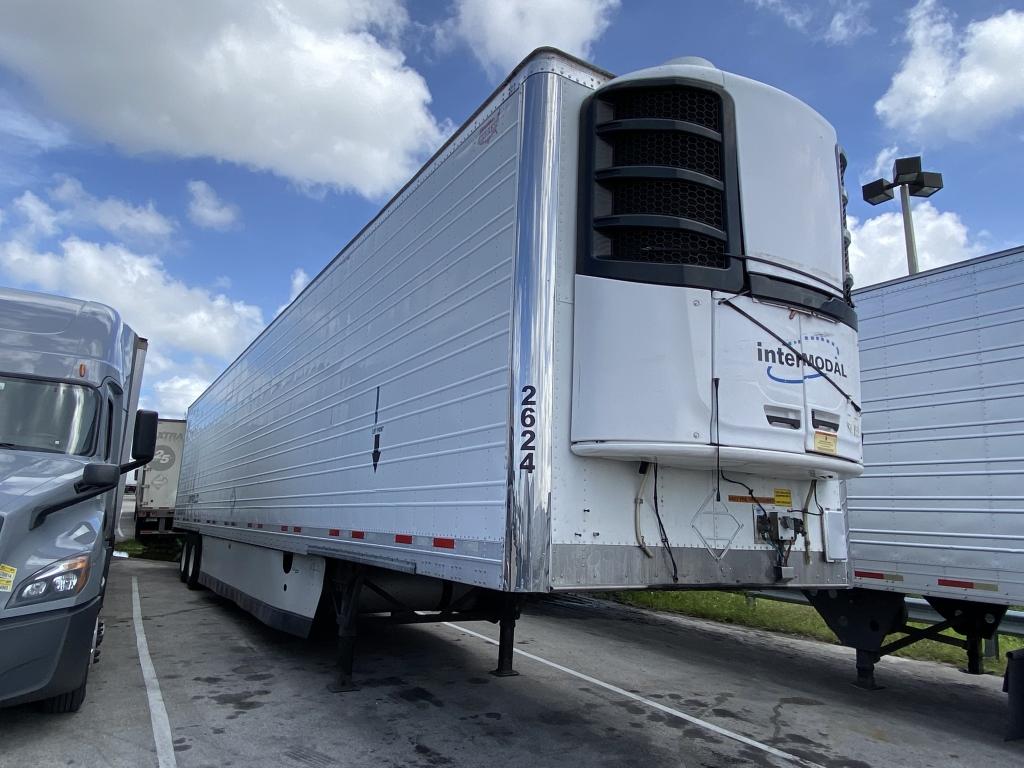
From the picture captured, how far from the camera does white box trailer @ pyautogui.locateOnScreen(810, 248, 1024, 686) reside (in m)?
5.56

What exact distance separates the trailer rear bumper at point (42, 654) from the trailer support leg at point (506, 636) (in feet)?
10.4

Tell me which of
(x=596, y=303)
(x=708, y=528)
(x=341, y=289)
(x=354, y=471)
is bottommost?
(x=708, y=528)

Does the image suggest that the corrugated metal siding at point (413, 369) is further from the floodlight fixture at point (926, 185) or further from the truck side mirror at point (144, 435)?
the floodlight fixture at point (926, 185)

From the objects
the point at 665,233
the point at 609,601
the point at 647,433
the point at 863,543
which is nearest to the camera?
the point at 647,433

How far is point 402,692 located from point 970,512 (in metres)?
5.02

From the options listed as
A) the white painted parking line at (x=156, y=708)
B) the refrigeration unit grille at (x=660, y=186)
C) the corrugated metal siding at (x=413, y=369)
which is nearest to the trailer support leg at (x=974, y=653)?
the refrigeration unit grille at (x=660, y=186)

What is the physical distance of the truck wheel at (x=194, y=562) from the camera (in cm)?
1324

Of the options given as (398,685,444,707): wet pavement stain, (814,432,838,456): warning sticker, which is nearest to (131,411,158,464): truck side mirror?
(398,685,444,707): wet pavement stain

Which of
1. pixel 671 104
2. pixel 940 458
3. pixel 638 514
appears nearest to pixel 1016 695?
→ pixel 940 458

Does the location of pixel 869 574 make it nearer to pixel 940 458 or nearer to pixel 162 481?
pixel 940 458

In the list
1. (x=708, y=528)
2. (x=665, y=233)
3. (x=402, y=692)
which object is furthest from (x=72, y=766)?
(x=665, y=233)

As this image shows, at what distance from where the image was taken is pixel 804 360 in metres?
4.03

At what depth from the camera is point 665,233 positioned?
389 cm

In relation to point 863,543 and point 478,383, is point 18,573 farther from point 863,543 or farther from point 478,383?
point 863,543
